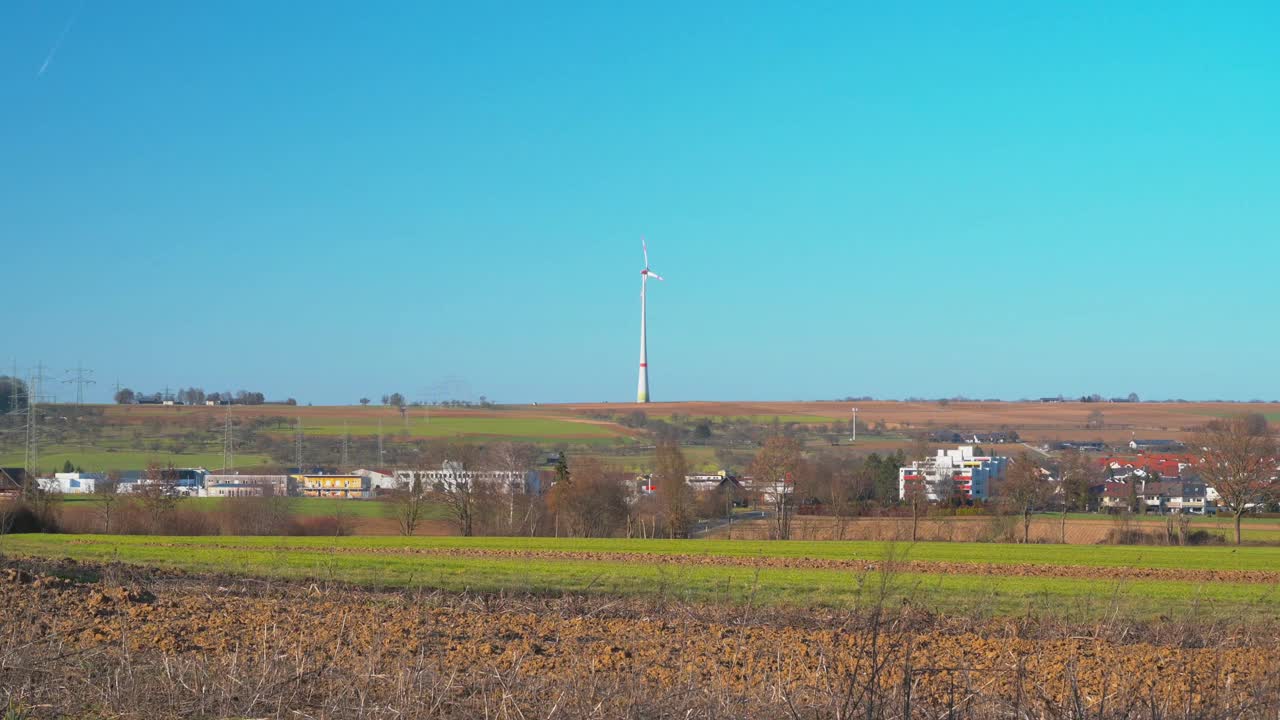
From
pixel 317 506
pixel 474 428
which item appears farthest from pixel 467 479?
pixel 474 428

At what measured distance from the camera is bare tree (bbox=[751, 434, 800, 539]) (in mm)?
56406

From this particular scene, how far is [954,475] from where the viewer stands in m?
81.2

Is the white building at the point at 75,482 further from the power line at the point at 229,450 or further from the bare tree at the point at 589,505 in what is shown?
the bare tree at the point at 589,505

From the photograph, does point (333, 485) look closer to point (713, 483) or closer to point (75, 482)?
point (75, 482)

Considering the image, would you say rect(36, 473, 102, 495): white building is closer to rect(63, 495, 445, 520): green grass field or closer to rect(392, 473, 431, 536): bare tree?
rect(63, 495, 445, 520): green grass field

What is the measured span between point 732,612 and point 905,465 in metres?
64.7

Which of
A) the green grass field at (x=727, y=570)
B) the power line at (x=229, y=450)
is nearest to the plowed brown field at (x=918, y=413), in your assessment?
the power line at (x=229, y=450)

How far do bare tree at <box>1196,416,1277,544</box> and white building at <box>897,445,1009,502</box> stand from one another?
14.2 meters

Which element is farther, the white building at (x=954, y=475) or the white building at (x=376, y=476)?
the white building at (x=376, y=476)

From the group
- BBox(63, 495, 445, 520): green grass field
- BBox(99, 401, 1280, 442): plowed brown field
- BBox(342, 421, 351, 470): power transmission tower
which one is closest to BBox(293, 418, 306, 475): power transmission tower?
BBox(342, 421, 351, 470): power transmission tower

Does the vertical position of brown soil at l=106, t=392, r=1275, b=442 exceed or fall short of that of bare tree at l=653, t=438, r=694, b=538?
it exceeds it

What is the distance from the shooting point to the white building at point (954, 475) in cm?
6731

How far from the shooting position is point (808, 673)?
10.9 m

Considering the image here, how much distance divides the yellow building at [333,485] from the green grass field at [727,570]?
32613 millimetres
